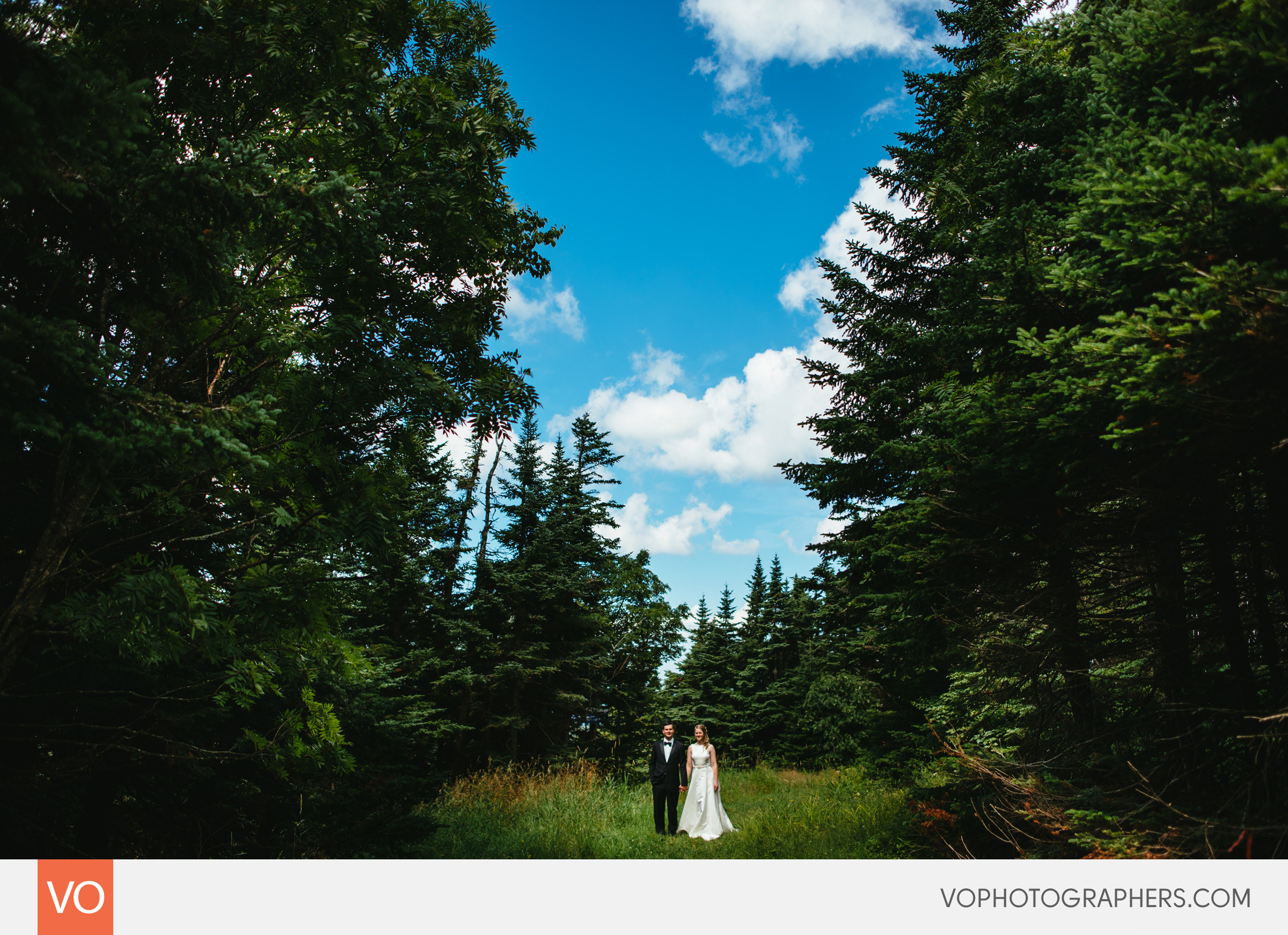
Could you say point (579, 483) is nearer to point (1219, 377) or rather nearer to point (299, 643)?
point (299, 643)

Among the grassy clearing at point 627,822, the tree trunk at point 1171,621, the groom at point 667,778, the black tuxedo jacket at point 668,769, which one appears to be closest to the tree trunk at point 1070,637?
the tree trunk at point 1171,621

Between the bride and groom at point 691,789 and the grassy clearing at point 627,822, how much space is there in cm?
33

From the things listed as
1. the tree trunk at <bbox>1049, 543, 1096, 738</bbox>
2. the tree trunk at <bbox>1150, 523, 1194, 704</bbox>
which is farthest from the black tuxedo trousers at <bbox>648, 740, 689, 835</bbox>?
the tree trunk at <bbox>1150, 523, 1194, 704</bbox>

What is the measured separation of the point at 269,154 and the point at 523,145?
2729mm

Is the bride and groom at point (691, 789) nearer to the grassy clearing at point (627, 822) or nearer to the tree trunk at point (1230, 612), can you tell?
the grassy clearing at point (627, 822)

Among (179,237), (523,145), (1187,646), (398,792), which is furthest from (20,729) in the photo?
(1187,646)

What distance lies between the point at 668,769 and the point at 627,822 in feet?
4.80

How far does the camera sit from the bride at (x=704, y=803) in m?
8.82

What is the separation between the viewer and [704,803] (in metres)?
8.96

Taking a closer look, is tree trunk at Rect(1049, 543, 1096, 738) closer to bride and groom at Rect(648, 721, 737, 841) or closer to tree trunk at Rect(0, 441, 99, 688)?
bride and groom at Rect(648, 721, 737, 841)

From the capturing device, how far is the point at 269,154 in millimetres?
4176

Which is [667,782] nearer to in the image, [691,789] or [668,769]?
[668,769]

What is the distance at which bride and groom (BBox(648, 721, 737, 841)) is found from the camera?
8.88 metres
